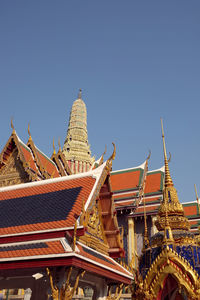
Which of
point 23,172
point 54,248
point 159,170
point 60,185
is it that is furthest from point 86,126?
point 54,248

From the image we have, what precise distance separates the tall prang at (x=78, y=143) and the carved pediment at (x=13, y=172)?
20138mm

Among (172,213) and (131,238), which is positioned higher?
(131,238)

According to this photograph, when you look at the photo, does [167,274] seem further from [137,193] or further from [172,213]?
[137,193]

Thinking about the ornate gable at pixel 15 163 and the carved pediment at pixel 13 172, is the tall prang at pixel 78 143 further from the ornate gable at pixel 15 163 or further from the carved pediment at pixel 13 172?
the carved pediment at pixel 13 172

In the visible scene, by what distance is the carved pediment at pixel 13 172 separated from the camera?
54.1 feet

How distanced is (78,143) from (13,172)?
81.5 feet

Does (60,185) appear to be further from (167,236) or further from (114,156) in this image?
(167,236)

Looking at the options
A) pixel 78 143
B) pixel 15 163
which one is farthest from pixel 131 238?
pixel 78 143

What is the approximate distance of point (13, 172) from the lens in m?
17.0

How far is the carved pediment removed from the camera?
54.1 ft

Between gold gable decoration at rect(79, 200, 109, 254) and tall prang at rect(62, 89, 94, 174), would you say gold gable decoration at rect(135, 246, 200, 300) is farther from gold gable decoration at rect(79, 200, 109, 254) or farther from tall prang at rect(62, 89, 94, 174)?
tall prang at rect(62, 89, 94, 174)

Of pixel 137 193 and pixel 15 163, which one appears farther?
pixel 137 193

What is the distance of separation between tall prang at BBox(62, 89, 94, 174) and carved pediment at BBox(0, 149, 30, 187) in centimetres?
2014

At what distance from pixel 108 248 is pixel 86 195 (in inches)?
76.3
